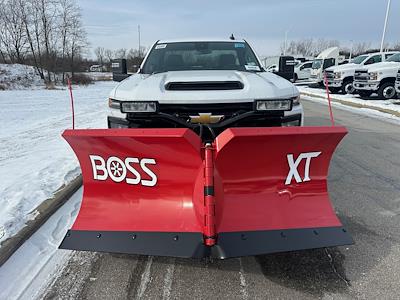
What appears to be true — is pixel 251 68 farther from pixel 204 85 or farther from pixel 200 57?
pixel 204 85

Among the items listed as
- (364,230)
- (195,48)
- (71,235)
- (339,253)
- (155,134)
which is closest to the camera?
(155,134)

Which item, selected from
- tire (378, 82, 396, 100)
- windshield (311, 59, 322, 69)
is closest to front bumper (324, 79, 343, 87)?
tire (378, 82, 396, 100)

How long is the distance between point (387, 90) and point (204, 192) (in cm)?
1539

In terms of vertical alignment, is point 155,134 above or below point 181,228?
above

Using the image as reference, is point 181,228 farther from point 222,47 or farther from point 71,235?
point 222,47

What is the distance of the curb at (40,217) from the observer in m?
2.89

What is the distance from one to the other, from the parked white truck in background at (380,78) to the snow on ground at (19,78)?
907 inches

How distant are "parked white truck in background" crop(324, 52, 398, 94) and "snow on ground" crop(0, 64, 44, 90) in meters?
21.9

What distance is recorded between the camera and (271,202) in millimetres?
2666

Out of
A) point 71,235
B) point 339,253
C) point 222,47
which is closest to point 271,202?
point 339,253

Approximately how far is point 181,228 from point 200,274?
18.8 inches

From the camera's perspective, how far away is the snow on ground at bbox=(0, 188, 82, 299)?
2.49 m

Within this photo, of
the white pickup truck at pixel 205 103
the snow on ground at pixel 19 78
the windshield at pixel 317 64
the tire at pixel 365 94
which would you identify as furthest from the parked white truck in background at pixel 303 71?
the white pickup truck at pixel 205 103

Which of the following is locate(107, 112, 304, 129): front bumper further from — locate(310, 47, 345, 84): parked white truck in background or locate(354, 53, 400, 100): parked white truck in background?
locate(310, 47, 345, 84): parked white truck in background
